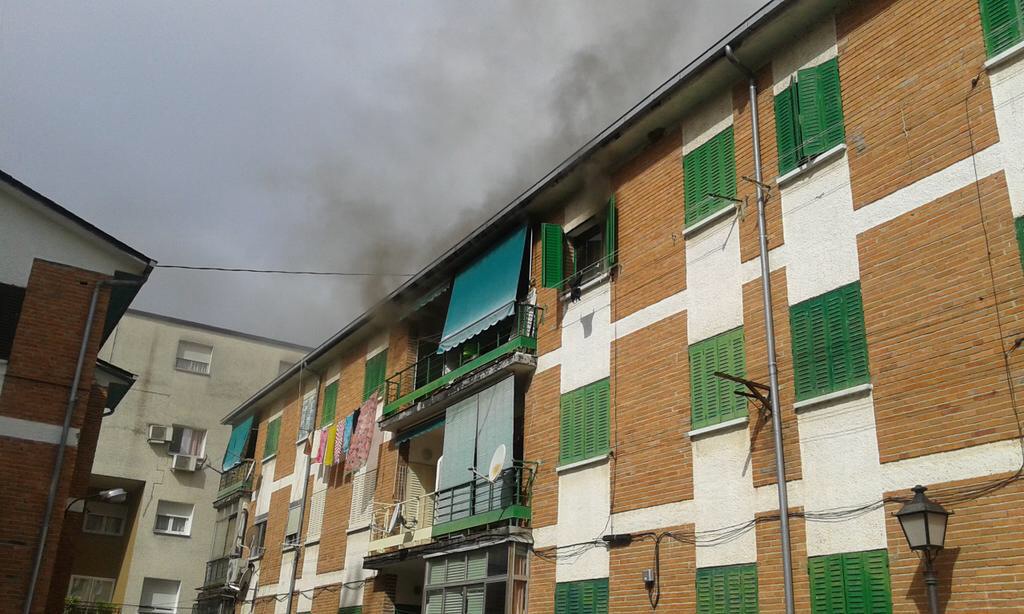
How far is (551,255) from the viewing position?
18031 mm

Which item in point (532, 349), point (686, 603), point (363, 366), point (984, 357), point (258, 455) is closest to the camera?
point (984, 357)

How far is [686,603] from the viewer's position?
12742 mm

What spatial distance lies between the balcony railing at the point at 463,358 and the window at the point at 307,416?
17.5 feet

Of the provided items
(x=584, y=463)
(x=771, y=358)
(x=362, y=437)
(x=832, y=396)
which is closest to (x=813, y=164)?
(x=771, y=358)

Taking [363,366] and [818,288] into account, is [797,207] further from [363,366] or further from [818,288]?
[363,366]

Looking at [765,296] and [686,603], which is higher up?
[765,296]

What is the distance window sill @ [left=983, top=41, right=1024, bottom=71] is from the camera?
33.5 feet

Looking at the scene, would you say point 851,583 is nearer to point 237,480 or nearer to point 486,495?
point 486,495

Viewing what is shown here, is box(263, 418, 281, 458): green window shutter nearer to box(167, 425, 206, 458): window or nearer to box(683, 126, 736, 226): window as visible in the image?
box(167, 425, 206, 458): window

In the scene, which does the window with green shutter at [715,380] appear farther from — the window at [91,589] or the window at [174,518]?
the window at [91,589]

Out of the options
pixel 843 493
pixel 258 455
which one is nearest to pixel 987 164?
pixel 843 493

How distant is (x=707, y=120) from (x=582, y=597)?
7871 mm

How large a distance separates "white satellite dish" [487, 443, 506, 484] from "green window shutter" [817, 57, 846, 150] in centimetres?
801

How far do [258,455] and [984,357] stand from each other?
2641 centimetres
